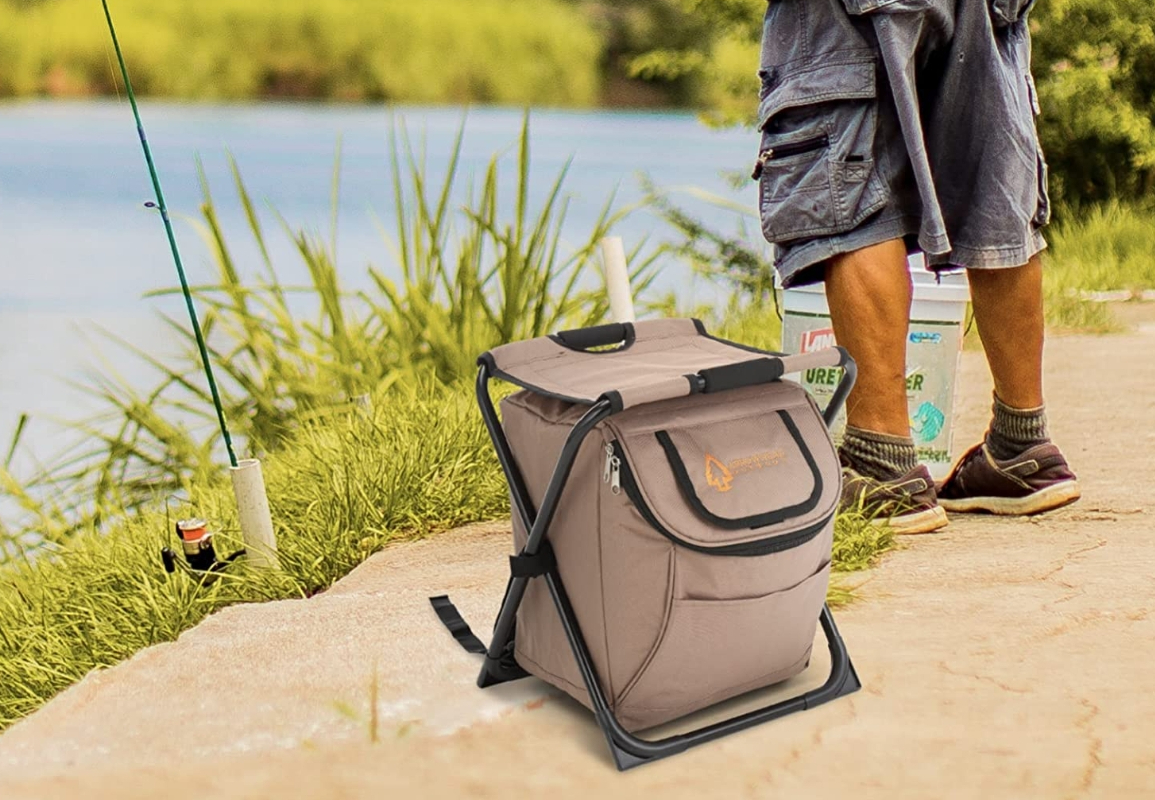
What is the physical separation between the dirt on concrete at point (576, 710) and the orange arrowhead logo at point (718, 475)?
13.1 inches

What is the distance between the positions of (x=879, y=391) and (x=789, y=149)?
1.54ft

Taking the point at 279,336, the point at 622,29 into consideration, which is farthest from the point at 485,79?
the point at 279,336

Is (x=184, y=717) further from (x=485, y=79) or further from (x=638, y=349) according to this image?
(x=485, y=79)

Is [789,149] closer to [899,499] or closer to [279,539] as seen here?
[899,499]

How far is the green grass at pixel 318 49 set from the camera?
10469 mm

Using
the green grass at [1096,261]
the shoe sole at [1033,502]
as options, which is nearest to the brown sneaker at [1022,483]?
the shoe sole at [1033,502]

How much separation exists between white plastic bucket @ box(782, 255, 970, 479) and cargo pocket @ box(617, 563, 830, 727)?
3.32 ft

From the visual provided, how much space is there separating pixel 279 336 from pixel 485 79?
7.63 meters

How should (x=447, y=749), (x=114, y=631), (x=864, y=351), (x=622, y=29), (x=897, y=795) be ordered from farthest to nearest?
(x=622, y=29)
(x=864, y=351)
(x=114, y=631)
(x=447, y=749)
(x=897, y=795)

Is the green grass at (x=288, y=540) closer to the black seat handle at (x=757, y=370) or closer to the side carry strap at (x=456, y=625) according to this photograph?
the side carry strap at (x=456, y=625)

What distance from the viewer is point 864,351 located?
2.46 metres

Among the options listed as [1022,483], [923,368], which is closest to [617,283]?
[923,368]

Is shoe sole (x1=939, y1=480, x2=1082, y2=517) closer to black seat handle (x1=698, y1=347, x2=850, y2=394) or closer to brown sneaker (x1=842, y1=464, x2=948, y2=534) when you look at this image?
brown sneaker (x1=842, y1=464, x2=948, y2=534)

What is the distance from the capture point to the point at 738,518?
1.66 meters
